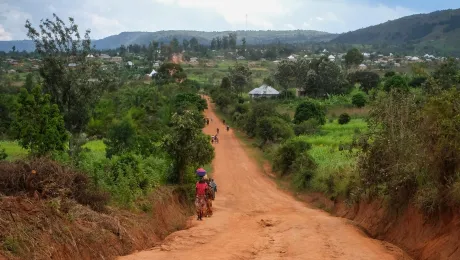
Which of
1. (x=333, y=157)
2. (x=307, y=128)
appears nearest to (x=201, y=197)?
(x=333, y=157)

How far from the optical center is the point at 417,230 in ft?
50.9

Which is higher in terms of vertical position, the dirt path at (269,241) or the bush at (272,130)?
the dirt path at (269,241)

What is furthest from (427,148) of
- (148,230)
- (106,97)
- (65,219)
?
(106,97)

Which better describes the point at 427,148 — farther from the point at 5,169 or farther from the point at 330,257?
the point at 5,169

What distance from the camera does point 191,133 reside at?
22.5 m

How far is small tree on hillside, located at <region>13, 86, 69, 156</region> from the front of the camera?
18422 mm

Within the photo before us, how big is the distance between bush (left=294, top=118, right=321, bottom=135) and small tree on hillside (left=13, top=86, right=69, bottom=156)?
114 feet

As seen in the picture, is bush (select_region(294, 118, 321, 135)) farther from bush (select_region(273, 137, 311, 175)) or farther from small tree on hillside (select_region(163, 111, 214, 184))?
small tree on hillside (select_region(163, 111, 214, 184))

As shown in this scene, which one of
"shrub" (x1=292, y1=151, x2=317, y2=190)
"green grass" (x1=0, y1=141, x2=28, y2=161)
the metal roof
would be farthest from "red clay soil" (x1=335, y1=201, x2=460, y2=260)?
the metal roof

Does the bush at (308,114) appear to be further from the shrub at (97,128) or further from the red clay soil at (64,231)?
the red clay soil at (64,231)

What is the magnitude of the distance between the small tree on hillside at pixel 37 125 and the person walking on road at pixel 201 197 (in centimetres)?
528

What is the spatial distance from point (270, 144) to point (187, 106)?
16896mm

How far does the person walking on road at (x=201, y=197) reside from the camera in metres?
18.3

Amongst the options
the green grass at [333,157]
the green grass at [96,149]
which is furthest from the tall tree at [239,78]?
the green grass at [96,149]
